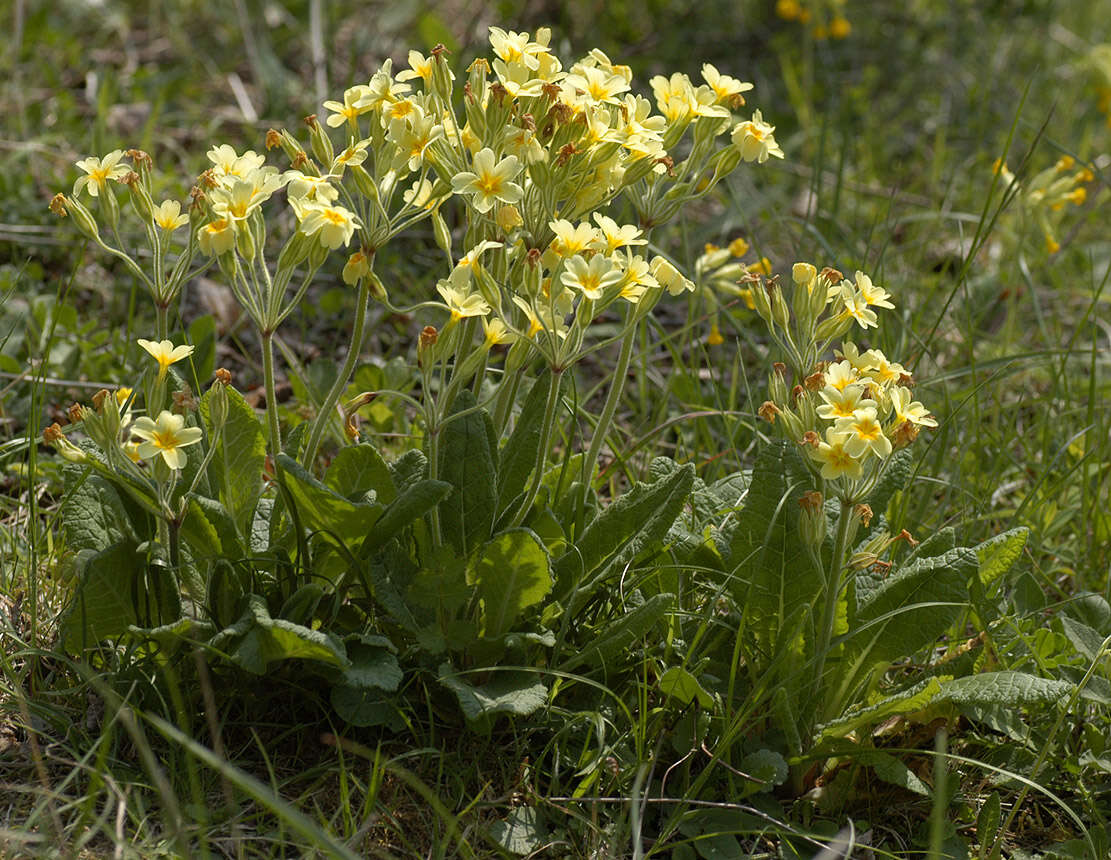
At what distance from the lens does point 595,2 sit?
533cm

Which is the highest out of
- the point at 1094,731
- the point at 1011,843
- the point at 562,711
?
the point at 562,711

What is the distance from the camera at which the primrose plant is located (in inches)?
70.6

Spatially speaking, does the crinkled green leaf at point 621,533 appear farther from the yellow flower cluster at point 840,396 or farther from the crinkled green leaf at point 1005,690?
the crinkled green leaf at point 1005,690

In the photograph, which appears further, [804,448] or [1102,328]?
[1102,328]

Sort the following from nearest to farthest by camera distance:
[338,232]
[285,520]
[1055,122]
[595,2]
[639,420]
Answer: [338,232]
[285,520]
[639,420]
[1055,122]
[595,2]

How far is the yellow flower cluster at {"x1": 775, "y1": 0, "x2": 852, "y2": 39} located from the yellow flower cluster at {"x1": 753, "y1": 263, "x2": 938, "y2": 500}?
3.22 meters

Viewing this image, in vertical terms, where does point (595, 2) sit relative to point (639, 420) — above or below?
above

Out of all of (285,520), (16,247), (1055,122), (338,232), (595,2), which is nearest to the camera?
(338,232)

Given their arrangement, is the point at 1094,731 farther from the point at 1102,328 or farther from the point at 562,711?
the point at 1102,328

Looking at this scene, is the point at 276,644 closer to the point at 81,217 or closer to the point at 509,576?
the point at 509,576

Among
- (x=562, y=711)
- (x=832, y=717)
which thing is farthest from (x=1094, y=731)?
(x=562, y=711)

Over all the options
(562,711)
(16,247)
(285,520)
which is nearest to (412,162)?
(285,520)

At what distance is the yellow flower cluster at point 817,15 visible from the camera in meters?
4.93

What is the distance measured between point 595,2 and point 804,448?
3985mm
